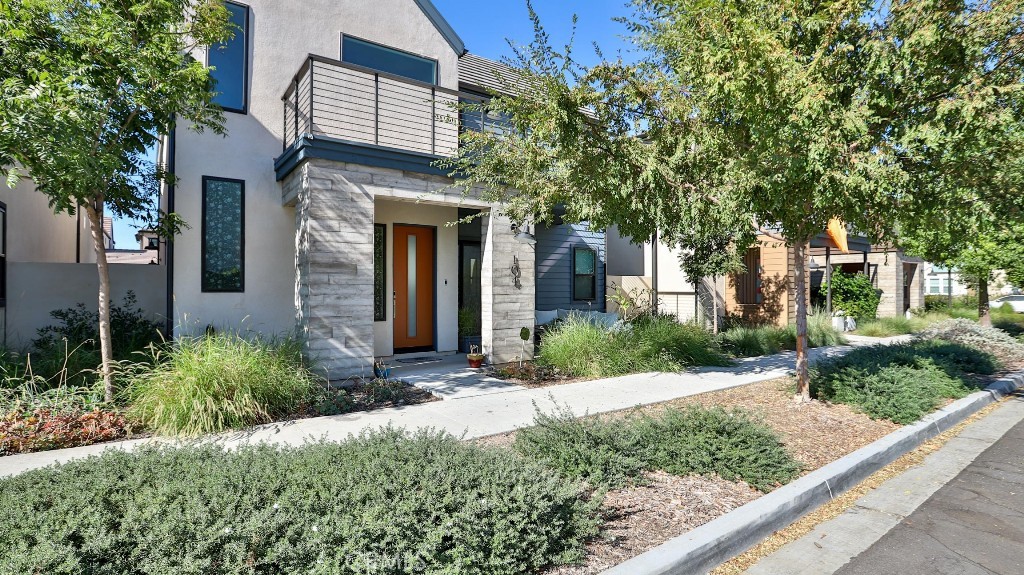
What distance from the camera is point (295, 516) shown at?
8.64 feet

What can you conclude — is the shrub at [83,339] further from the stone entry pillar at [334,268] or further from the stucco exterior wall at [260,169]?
the stone entry pillar at [334,268]

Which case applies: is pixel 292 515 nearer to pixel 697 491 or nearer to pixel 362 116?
pixel 697 491

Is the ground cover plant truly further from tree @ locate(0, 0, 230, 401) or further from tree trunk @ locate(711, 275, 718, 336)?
tree @ locate(0, 0, 230, 401)

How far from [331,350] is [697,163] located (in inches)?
217

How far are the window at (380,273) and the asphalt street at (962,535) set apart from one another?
319 inches

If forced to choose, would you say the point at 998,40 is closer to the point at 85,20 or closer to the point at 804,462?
the point at 804,462

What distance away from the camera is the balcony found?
24.5 ft

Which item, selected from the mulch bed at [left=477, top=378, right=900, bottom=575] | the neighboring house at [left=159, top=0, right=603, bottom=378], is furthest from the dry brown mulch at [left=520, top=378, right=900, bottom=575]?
the neighboring house at [left=159, top=0, right=603, bottom=378]

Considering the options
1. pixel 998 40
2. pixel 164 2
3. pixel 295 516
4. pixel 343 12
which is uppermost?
pixel 343 12

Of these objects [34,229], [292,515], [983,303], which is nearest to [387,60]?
[34,229]

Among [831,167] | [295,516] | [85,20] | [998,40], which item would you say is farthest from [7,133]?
[998,40]

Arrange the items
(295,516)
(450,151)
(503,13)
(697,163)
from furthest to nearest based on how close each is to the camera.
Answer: (503,13) → (450,151) → (697,163) → (295,516)

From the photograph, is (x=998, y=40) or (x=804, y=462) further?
(x=998, y=40)

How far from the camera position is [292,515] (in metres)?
2.64
